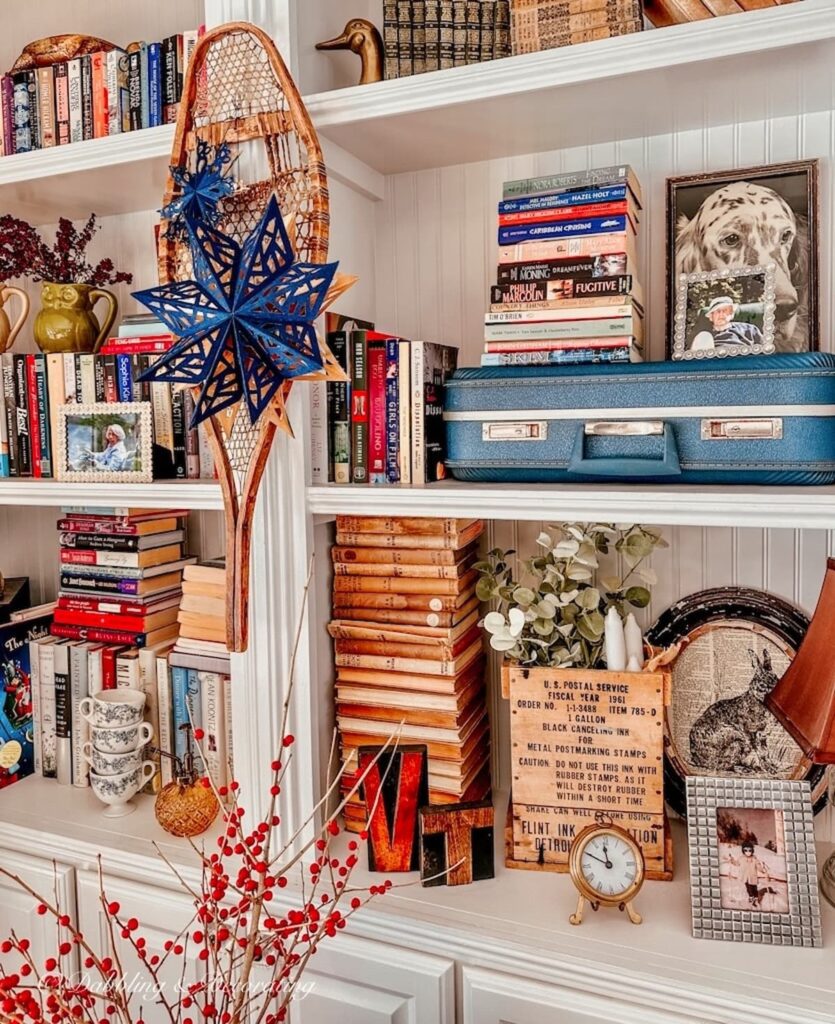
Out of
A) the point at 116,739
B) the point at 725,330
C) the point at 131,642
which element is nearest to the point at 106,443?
the point at 131,642

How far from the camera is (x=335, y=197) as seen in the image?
135 centimetres

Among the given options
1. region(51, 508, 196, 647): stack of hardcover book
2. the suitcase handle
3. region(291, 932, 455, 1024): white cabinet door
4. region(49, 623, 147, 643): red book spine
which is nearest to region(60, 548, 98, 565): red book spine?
region(51, 508, 196, 647): stack of hardcover book

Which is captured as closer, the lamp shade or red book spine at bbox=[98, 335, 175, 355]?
the lamp shade

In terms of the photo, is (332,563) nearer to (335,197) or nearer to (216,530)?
(216,530)

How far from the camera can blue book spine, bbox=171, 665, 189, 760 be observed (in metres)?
1.52

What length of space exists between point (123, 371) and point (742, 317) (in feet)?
3.28

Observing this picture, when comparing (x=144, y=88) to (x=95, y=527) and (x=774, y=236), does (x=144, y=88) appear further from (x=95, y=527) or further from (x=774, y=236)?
(x=774, y=236)

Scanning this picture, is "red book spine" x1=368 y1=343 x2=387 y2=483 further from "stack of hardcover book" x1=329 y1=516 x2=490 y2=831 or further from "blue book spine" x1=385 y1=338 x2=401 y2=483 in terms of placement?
"stack of hardcover book" x1=329 y1=516 x2=490 y2=831

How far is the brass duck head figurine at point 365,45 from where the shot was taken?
1223 millimetres

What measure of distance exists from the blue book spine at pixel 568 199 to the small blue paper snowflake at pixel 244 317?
31 cm

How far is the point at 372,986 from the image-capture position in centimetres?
117

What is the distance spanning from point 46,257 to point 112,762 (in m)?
0.96

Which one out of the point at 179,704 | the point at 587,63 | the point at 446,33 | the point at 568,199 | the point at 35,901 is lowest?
the point at 35,901

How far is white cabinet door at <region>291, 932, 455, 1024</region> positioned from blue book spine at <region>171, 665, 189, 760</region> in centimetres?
49
